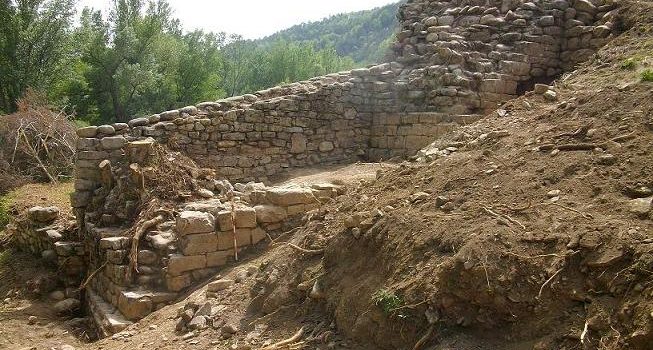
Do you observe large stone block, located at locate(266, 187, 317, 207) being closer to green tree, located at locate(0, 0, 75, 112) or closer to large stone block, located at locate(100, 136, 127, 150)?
large stone block, located at locate(100, 136, 127, 150)

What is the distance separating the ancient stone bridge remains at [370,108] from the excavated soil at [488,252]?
Result: 202 centimetres

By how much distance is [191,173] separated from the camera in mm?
8609

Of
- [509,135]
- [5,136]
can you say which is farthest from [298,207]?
[5,136]

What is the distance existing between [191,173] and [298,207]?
1937 mm

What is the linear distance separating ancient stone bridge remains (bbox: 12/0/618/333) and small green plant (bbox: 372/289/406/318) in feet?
10.9

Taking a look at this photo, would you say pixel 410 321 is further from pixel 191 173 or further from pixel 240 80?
pixel 240 80

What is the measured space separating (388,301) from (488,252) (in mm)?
772

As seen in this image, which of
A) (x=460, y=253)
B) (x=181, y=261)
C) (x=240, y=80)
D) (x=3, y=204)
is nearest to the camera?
(x=460, y=253)

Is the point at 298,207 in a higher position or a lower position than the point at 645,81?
lower

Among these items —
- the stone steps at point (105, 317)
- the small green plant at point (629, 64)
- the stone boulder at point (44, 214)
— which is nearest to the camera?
the small green plant at point (629, 64)

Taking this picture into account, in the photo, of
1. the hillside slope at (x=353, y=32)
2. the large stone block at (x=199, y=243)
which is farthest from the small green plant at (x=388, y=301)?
the hillside slope at (x=353, y=32)

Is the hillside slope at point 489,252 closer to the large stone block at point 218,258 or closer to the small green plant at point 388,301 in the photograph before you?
the small green plant at point 388,301

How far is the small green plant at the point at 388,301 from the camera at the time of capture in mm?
4156

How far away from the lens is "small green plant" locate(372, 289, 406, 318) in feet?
13.6
